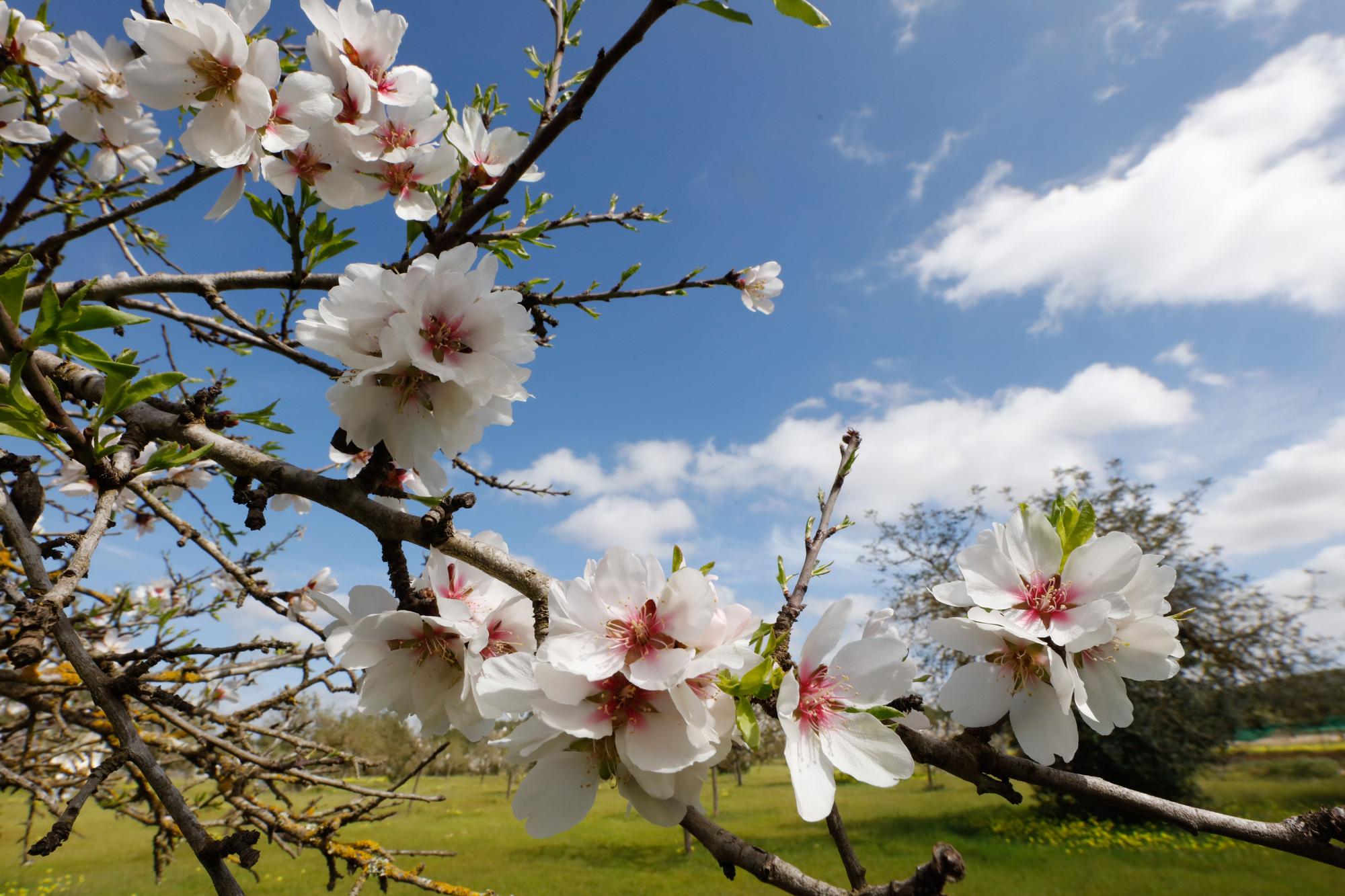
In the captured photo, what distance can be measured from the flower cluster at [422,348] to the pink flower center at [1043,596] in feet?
2.31

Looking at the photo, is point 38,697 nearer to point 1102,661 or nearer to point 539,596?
point 539,596

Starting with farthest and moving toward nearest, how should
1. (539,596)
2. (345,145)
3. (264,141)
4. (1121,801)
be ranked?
(345,145)
(264,141)
(539,596)
(1121,801)

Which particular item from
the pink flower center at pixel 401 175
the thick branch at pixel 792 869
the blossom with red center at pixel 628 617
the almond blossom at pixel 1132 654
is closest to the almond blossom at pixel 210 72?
the pink flower center at pixel 401 175

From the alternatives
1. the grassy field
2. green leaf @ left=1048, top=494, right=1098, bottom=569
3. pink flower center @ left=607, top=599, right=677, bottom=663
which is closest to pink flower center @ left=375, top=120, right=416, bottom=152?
pink flower center @ left=607, top=599, right=677, bottom=663

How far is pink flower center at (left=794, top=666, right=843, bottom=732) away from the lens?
0.71 m

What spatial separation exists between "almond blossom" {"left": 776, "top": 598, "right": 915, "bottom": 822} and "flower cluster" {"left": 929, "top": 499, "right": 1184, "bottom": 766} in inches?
5.2

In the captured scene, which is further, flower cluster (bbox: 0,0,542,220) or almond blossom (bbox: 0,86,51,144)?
almond blossom (bbox: 0,86,51,144)

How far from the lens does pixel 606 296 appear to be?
1875 millimetres

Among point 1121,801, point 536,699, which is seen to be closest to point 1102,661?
point 1121,801

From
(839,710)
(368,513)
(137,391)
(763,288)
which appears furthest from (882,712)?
(763,288)

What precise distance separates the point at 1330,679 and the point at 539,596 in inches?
581

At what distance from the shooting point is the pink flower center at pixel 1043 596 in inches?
33.2

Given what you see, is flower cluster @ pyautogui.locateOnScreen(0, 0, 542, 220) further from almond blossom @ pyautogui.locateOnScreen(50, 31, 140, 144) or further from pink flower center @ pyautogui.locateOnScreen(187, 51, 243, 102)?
almond blossom @ pyautogui.locateOnScreen(50, 31, 140, 144)

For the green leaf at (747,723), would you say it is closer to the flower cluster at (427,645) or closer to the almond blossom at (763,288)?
the flower cluster at (427,645)
